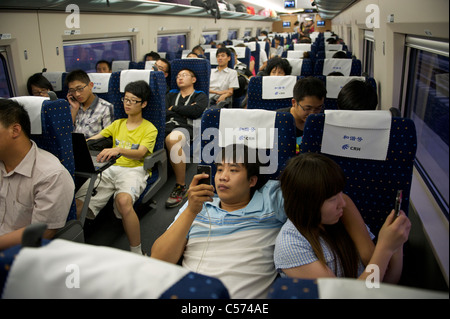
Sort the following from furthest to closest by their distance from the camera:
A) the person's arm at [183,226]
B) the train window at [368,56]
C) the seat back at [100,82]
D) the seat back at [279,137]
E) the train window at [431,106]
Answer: the train window at [368,56]
the seat back at [100,82]
the train window at [431,106]
the seat back at [279,137]
the person's arm at [183,226]

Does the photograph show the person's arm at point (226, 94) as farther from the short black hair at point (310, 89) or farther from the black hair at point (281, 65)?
the short black hair at point (310, 89)

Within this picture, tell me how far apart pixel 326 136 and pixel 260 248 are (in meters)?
0.66

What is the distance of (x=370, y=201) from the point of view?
5.92 ft

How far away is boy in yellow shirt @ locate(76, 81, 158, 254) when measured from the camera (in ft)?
8.62

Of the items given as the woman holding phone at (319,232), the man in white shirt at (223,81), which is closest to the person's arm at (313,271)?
the woman holding phone at (319,232)

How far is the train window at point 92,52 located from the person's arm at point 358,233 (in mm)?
5078

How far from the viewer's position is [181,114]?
4102 mm

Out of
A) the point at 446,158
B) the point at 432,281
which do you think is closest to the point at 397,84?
the point at 446,158

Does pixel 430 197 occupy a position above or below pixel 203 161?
below

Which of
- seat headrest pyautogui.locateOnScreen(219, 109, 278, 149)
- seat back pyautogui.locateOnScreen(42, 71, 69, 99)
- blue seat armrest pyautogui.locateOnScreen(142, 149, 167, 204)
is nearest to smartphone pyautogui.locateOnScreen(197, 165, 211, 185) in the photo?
seat headrest pyautogui.locateOnScreen(219, 109, 278, 149)

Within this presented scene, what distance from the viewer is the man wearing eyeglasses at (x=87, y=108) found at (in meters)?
3.38

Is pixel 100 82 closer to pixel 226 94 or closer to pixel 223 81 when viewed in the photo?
pixel 226 94

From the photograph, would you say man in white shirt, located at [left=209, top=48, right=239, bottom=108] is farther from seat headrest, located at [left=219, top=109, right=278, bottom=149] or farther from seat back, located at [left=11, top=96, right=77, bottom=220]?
seat back, located at [left=11, top=96, right=77, bottom=220]
